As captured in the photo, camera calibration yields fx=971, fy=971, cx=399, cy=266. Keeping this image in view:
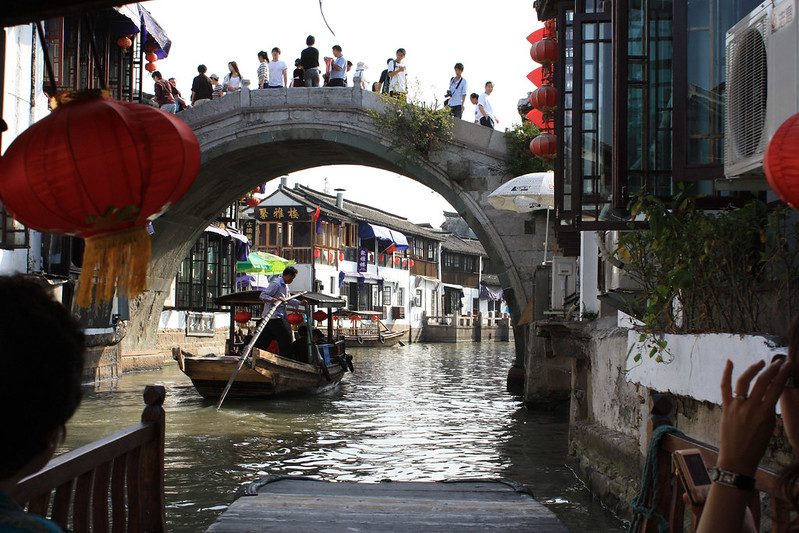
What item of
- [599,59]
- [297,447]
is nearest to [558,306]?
[297,447]

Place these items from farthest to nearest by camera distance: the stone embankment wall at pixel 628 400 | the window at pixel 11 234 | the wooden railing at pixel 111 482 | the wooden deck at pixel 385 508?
the window at pixel 11 234
the stone embankment wall at pixel 628 400
the wooden deck at pixel 385 508
the wooden railing at pixel 111 482

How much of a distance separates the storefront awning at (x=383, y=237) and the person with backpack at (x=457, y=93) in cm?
2276

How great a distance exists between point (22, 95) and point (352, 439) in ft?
20.8

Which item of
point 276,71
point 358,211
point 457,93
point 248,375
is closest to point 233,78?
point 276,71

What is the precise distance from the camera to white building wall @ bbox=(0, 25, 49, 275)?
12.1 m

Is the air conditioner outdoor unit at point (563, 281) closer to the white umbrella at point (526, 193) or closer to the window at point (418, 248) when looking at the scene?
the white umbrella at point (526, 193)

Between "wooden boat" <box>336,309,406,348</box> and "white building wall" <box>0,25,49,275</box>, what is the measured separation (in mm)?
19099

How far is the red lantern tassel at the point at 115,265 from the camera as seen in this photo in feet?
8.82

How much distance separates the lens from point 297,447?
32.2 ft

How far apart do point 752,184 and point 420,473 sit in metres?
4.29

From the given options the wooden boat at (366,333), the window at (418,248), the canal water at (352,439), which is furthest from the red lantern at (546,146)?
the window at (418,248)

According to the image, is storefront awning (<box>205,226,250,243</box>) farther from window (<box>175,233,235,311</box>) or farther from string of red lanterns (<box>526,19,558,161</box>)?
string of red lanterns (<box>526,19,558,161</box>)

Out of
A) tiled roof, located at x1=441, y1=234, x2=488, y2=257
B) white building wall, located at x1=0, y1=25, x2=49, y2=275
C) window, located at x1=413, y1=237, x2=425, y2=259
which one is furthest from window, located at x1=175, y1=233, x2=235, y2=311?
tiled roof, located at x1=441, y1=234, x2=488, y2=257

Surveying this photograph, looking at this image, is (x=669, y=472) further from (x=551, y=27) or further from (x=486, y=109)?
(x=486, y=109)
